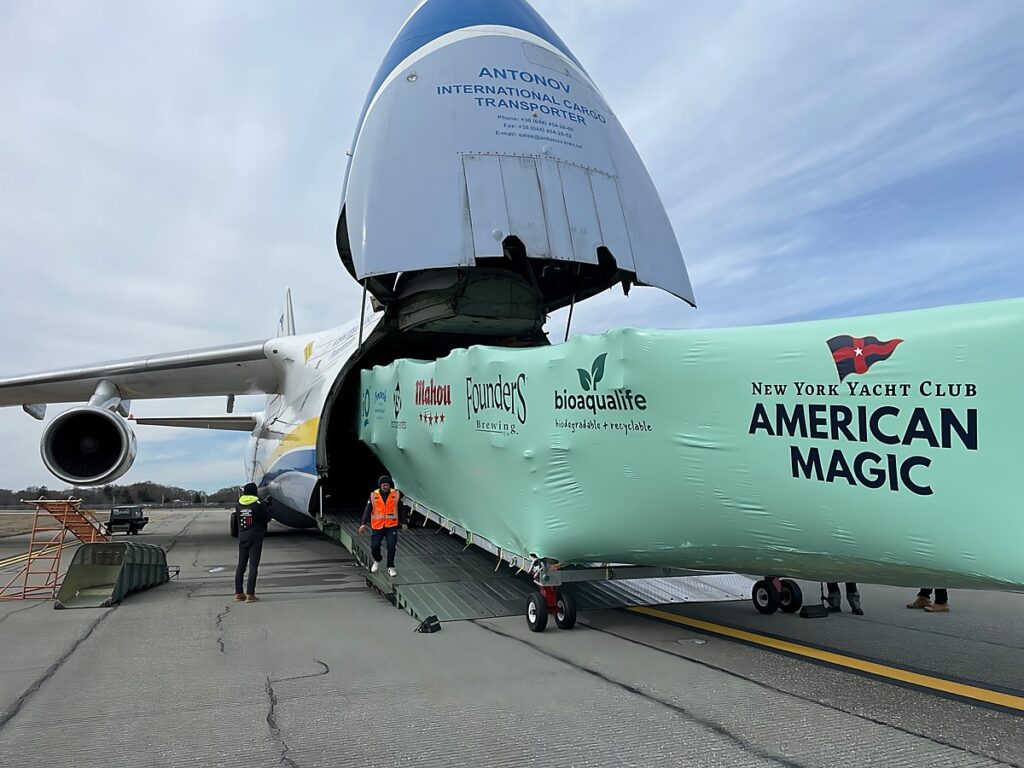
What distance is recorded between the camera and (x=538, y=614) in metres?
6.03

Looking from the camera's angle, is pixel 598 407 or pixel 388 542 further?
pixel 388 542

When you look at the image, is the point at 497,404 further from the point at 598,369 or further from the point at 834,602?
the point at 834,602

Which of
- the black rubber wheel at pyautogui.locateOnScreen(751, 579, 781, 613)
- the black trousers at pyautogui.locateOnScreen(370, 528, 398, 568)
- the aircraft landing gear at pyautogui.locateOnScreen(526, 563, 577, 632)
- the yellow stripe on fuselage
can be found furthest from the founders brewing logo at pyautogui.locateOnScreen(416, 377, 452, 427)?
the black rubber wheel at pyautogui.locateOnScreen(751, 579, 781, 613)

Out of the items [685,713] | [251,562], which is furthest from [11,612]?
[685,713]

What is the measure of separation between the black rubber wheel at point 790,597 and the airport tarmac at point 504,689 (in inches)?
13.9

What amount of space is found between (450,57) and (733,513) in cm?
661

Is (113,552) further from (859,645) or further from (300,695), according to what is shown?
(859,645)

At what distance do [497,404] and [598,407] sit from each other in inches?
55.5

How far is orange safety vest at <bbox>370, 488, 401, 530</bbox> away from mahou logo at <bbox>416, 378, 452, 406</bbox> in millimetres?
1221

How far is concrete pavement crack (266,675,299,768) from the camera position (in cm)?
327

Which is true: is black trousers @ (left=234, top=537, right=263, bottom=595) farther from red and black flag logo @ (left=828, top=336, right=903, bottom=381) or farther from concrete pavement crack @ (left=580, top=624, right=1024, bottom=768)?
red and black flag logo @ (left=828, top=336, right=903, bottom=381)

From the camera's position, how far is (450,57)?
27.9 feet

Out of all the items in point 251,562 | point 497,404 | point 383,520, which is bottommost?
point 251,562

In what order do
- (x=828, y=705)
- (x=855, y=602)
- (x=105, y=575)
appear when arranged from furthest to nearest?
(x=105, y=575) < (x=855, y=602) < (x=828, y=705)
